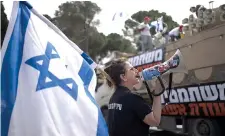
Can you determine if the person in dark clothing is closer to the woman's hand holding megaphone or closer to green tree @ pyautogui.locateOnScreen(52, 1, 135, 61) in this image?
the woman's hand holding megaphone

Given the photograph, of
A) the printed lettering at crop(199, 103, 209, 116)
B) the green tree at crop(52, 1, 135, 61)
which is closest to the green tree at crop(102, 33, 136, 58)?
the green tree at crop(52, 1, 135, 61)

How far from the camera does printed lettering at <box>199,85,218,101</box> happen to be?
5.87 m

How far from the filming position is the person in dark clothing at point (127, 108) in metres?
2.45

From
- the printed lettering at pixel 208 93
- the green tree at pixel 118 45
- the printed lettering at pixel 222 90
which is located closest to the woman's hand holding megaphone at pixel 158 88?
the printed lettering at pixel 222 90

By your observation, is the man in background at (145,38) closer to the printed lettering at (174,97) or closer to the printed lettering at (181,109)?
the printed lettering at (174,97)

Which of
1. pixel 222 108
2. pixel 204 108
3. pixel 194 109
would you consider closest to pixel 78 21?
pixel 194 109

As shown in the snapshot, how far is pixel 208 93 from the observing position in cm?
603

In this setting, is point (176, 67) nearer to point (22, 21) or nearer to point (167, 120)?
point (22, 21)

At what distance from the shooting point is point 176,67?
279cm

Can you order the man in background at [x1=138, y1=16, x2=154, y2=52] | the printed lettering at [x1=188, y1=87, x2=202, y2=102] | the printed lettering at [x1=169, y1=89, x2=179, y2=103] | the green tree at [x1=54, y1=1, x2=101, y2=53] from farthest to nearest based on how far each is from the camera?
the green tree at [x1=54, y1=1, x2=101, y2=53], the man in background at [x1=138, y1=16, x2=154, y2=52], the printed lettering at [x1=169, y1=89, x2=179, y2=103], the printed lettering at [x1=188, y1=87, x2=202, y2=102]

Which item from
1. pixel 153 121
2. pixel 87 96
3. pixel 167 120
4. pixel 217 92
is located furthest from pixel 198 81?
pixel 87 96

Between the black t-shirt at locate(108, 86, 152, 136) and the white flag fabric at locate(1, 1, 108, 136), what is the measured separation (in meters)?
0.43

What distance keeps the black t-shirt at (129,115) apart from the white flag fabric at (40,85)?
43 centimetres

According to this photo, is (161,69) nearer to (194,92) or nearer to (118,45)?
(194,92)
